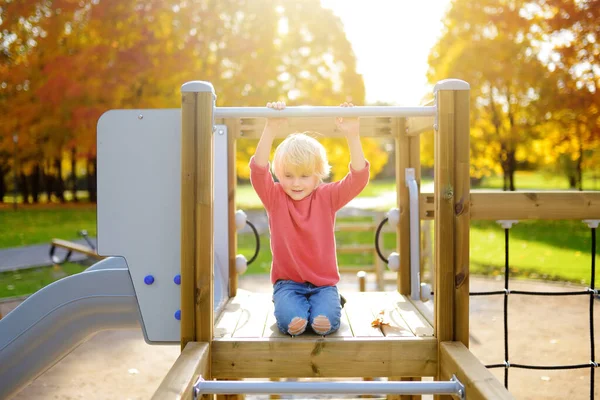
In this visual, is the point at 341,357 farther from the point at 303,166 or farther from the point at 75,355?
the point at 75,355

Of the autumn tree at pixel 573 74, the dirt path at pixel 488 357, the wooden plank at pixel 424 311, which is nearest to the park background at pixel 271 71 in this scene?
the autumn tree at pixel 573 74

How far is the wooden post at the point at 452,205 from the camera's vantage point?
2289mm

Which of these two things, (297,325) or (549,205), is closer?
(297,325)

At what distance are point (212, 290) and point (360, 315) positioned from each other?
86cm

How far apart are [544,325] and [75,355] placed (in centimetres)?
453

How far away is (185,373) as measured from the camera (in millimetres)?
1999

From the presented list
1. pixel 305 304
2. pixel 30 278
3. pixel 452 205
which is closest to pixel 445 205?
pixel 452 205

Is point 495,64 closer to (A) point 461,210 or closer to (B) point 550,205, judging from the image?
(B) point 550,205

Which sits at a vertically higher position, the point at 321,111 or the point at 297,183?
the point at 321,111

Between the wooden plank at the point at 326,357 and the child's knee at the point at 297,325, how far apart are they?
0.12 feet

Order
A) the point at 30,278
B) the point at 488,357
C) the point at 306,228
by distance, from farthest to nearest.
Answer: the point at 30,278 < the point at 488,357 < the point at 306,228

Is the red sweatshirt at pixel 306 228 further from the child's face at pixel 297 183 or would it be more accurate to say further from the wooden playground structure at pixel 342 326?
the wooden playground structure at pixel 342 326

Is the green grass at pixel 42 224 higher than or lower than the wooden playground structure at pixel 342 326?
lower

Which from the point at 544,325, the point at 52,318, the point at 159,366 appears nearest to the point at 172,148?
the point at 52,318
